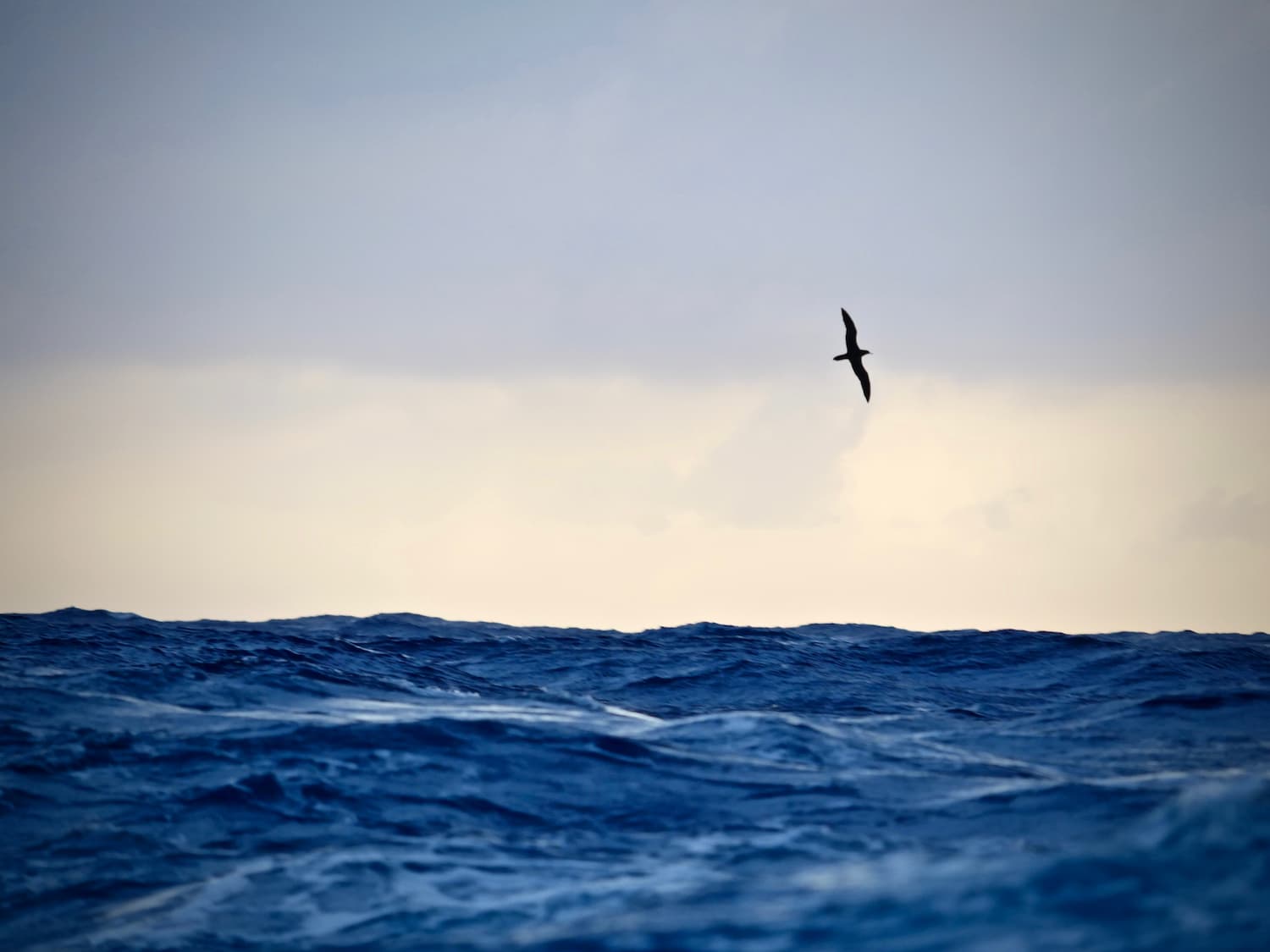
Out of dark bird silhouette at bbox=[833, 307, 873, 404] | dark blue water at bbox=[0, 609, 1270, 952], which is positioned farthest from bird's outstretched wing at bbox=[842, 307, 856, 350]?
dark blue water at bbox=[0, 609, 1270, 952]

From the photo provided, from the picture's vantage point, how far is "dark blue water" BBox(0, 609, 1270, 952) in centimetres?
860

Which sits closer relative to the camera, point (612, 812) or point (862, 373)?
point (612, 812)

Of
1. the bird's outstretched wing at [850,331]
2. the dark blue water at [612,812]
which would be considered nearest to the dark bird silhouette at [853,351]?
the bird's outstretched wing at [850,331]

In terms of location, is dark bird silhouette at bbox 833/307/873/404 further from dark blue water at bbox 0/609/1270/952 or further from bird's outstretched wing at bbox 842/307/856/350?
dark blue water at bbox 0/609/1270/952

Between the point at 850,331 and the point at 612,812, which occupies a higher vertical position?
the point at 850,331

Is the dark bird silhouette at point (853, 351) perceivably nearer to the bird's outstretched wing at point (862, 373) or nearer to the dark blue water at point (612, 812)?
the bird's outstretched wing at point (862, 373)

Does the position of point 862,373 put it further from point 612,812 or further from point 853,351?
point 612,812

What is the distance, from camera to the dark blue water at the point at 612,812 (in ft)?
28.2

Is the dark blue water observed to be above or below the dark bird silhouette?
below

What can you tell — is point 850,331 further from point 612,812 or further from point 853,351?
point 612,812

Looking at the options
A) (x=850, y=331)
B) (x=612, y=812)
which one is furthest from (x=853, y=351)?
(x=612, y=812)

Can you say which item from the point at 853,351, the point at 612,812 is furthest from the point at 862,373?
the point at 612,812

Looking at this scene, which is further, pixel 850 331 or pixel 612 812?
pixel 850 331

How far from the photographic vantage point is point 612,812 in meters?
12.3
